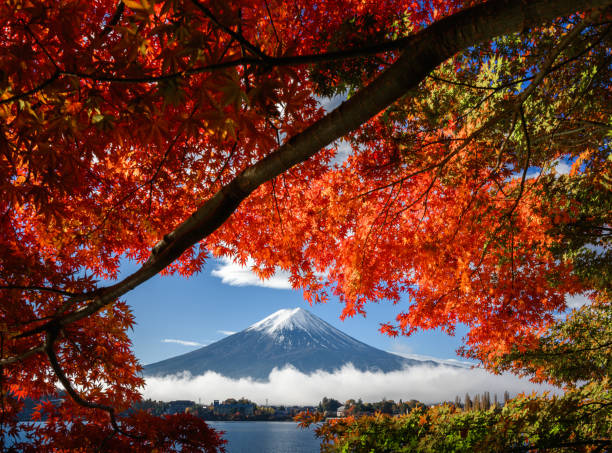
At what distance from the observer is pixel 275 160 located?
149 centimetres

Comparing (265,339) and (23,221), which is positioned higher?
(23,221)

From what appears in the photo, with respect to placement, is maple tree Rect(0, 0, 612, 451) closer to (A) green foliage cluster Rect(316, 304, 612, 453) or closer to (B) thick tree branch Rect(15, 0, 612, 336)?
(B) thick tree branch Rect(15, 0, 612, 336)

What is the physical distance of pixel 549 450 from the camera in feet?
11.2

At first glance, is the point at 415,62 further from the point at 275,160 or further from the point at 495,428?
the point at 495,428

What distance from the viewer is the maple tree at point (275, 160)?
133cm

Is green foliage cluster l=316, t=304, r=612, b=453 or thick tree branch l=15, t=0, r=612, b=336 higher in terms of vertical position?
thick tree branch l=15, t=0, r=612, b=336

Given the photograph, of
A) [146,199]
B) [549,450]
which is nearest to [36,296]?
[146,199]

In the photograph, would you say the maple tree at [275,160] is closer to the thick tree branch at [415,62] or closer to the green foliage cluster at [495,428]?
the thick tree branch at [415,62]

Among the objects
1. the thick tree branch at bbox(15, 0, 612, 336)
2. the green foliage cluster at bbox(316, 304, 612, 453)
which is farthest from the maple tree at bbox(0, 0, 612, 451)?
the green foliage cluster at bbox(316, 304, 612, 453)

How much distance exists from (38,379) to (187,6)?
18.1 feet

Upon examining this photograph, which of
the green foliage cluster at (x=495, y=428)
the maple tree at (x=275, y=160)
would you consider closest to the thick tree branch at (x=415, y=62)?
the maple tree at (x=275, y=160)

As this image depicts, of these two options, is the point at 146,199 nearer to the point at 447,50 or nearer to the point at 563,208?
the point at 447,50

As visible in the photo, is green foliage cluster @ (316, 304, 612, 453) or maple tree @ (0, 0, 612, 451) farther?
green foliage cluster @ (316, 304, 612, 453)

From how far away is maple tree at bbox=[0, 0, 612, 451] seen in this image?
52.5 inches
